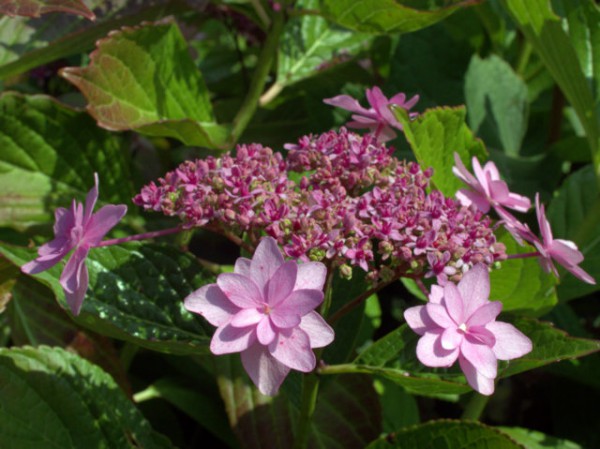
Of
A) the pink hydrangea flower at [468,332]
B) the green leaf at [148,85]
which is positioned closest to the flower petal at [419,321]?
the pink hydrangea flower at [468,332]

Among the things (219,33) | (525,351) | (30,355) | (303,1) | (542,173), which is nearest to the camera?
(525,351)

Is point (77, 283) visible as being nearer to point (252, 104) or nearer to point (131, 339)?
point (131, 339)

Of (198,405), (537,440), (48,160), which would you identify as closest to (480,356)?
(537,440)

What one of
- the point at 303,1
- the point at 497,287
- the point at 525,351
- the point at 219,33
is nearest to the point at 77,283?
the point at 525,351

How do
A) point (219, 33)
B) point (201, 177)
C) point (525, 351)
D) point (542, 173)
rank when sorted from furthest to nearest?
point (219, 33) < point (542, 173) < point (201, 177) < point (525, 351)

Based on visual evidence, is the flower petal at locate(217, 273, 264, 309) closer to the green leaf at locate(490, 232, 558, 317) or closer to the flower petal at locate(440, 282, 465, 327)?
the flower petal at locate(440, 282, 465, 327)

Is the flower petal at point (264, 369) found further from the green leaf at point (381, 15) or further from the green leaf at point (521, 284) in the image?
the green leaf at point (381, 15)
